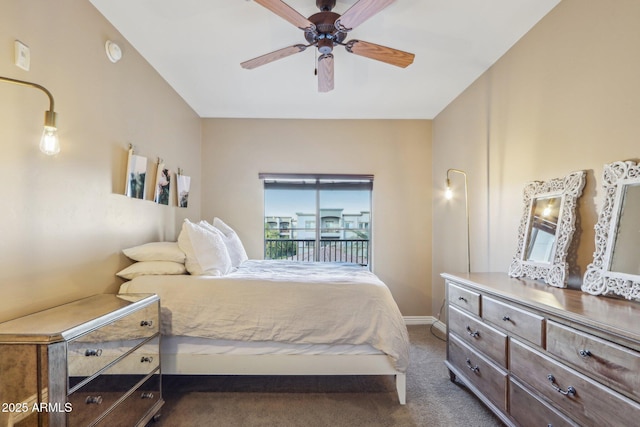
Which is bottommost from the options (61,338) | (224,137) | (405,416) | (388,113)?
(405,416)

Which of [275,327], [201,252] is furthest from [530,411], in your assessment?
[201,252]

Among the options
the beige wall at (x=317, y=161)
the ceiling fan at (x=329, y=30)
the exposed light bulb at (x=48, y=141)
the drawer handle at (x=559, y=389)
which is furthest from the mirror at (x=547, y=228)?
the exposed light bulb at (x=48, y=141)

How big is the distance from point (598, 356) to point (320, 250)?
3.29 meters

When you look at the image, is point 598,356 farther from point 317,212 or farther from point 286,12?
point 317,212

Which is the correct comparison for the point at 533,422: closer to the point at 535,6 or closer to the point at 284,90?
the point at 535,6

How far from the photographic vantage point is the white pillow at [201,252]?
2331mm

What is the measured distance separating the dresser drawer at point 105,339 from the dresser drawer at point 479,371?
205cm

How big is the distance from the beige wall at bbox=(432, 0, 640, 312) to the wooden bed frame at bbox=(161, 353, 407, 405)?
1.37m

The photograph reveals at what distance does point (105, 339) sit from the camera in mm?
1486

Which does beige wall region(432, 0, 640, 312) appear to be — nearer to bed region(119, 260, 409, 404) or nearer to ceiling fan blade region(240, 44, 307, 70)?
bed region(119, 260, 409, 404)

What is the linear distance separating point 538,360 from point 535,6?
2141 millimetres

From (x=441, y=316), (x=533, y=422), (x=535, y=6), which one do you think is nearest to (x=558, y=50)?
(x=535, y=6)

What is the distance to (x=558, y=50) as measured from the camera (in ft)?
6.60

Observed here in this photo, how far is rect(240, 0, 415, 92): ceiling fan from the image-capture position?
1.71m
